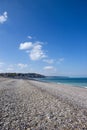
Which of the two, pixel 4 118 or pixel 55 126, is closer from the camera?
pixel 55 126

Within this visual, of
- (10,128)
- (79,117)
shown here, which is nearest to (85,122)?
(79,117)

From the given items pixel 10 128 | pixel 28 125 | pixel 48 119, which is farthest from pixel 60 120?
pixel 10 128

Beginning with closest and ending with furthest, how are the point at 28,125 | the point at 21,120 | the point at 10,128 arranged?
1. the point at 10,128
2. the point at 28,125
3. the point at 21,120

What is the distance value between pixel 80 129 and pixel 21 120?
291 centimetres

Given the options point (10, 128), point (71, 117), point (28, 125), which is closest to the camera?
point (10, 128)

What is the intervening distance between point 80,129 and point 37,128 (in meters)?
1.93

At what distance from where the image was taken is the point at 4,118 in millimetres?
7785

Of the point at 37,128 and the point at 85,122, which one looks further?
the point at 85,122

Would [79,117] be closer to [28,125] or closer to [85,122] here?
[85,122]

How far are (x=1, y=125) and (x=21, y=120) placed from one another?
1.16 meters

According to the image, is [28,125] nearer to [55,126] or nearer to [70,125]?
[55,126]

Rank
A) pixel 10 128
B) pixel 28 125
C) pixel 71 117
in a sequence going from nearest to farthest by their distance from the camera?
pixel 10 128, pixel 28 125, pixel 71 117

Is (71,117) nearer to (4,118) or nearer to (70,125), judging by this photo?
(70,125)

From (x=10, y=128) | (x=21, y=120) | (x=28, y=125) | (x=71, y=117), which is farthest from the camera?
(x=71, y=117)
